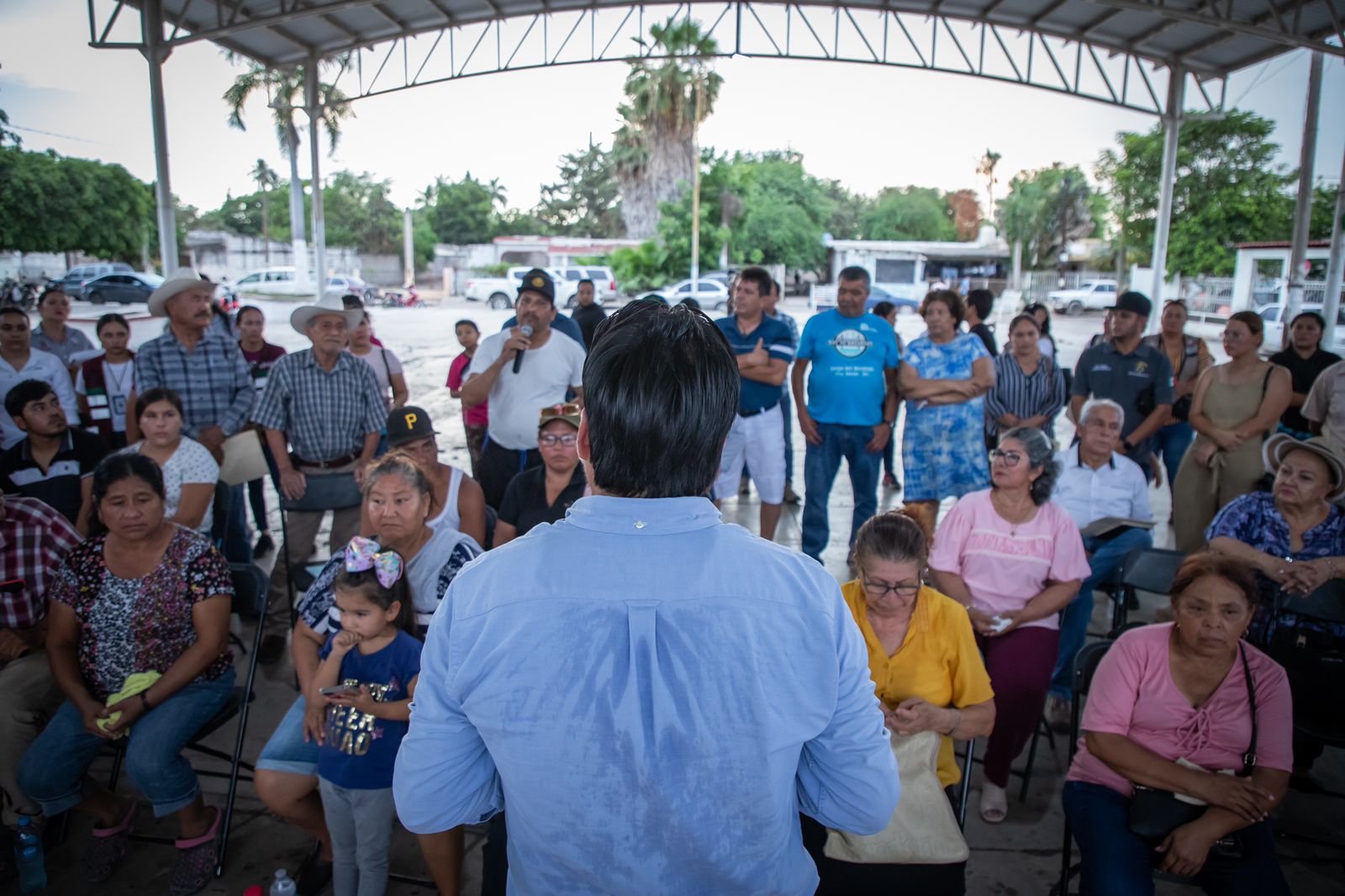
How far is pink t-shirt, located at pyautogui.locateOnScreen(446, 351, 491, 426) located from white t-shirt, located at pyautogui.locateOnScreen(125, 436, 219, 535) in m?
1.87

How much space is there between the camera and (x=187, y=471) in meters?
3.72

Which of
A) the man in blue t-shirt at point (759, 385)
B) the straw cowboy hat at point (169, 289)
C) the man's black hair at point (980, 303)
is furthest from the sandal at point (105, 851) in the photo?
the man's black hair at point (980, 303)

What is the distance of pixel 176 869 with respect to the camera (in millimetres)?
2541

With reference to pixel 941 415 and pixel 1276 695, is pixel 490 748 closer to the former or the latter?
pixel 1276 695

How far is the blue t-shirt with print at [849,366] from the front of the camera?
4785 mm

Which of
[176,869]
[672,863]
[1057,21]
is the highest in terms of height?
[1057,21]

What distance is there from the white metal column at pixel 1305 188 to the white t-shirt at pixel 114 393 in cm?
1168

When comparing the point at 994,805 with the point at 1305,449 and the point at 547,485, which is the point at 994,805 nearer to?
the point at 1305,449

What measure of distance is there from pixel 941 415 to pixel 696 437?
407 centimetres

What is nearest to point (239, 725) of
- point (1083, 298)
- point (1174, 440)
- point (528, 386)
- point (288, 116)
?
point (528, 386)

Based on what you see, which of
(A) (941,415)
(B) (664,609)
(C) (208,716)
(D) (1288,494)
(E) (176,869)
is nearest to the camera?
(B) (664,609)

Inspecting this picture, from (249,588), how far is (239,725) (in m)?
0.54

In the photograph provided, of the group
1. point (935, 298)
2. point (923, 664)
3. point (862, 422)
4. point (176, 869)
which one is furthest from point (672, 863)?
point (935, 298)

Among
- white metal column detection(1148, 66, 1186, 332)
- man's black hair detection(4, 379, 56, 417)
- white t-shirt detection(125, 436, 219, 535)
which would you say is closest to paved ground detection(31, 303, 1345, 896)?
white t-shirt detection(125, 436, 219, 535)
